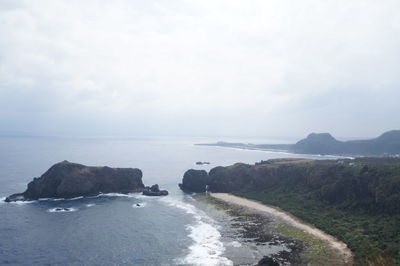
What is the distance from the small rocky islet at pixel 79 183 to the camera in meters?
98.7

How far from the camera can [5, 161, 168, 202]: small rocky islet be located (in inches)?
3885

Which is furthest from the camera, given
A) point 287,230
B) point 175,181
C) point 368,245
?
point 175,181

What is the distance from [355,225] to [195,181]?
58229mm

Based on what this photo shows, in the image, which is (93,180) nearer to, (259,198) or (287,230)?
(259,198)

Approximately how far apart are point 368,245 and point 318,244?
8.28m

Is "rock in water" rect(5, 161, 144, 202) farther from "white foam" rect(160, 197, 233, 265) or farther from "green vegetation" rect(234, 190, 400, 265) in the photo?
"green vegetation" rect(234, 190, 400, 265)

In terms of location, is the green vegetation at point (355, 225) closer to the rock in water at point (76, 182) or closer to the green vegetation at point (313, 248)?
the green vegetation at point (313, 248)

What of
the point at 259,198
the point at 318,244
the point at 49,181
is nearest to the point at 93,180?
the point at 49,181

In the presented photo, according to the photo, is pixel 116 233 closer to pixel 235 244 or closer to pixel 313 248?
pixel 235 244

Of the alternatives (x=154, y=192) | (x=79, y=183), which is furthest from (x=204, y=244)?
(x=79, y=183)

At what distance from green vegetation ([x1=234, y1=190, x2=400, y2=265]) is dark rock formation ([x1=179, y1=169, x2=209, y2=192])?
2598 cm

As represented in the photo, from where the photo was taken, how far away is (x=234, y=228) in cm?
7106

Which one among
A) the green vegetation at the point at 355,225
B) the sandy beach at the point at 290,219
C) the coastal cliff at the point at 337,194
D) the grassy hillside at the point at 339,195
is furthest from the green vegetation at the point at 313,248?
the coastal cliff at the point at 337,194

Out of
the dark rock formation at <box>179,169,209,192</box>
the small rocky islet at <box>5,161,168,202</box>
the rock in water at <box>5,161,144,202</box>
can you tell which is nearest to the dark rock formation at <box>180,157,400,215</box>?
the dark rock formation at <box>179,169,209,192</box>
